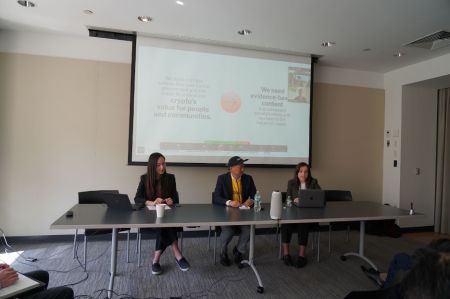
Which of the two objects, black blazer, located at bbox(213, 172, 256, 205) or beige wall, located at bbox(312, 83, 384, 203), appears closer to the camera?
black blazer, located at bbox(213, 172, 256, 205)

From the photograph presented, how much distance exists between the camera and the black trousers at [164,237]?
3076 mm

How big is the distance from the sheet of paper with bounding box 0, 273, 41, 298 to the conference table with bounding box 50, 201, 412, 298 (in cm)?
63

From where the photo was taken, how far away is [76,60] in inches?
157

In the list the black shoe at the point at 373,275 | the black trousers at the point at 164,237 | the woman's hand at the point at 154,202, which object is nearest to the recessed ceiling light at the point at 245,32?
the woman's hand at the point at 154,202

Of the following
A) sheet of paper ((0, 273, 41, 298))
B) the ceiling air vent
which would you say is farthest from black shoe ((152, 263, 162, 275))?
the ceiling air vent

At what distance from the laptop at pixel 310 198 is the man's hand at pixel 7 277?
2.52m

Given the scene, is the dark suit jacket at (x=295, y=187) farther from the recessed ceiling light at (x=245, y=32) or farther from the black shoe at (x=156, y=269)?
the recessed ceiling light at (x=245, y=32)

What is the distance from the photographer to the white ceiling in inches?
119

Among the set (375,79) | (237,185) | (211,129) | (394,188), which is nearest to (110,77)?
(211,129)

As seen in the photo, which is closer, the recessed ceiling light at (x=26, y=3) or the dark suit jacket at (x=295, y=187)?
the recessed ceiling light at (x=26, y=3)

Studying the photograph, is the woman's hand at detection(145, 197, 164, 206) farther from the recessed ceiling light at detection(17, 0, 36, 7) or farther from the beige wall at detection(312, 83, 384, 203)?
the beige wall at detection(312, 83, 384, 203)

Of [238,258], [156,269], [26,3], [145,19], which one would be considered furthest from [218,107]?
[26,3]

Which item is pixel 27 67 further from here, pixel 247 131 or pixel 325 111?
pixel 325 111

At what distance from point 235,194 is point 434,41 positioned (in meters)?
3.42
